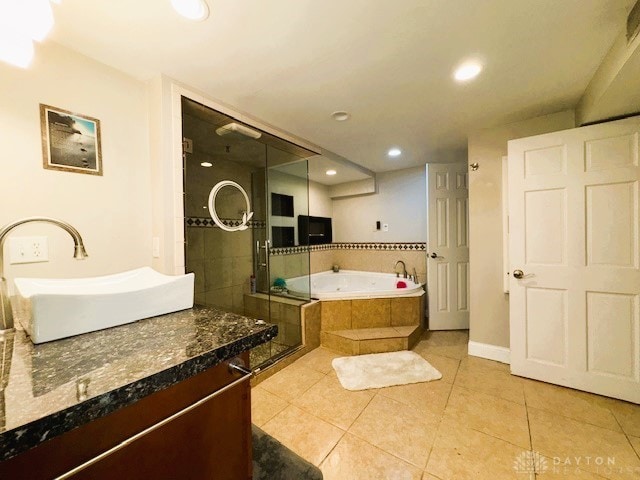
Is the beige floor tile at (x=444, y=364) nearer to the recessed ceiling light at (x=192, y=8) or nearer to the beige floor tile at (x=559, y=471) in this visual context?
the beige floor tile at (x=559, y=471)

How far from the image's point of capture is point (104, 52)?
1.42m

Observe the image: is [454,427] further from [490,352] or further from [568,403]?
[490,352]

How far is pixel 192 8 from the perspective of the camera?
1.16m

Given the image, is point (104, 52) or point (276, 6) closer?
point (276, 6)

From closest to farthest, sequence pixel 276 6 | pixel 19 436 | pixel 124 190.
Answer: pixel 19 436 < pixel 276 6 < pixel 124 190

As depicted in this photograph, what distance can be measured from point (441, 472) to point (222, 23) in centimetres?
248

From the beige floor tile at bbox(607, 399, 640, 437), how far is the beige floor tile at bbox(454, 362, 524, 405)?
19.1 inches

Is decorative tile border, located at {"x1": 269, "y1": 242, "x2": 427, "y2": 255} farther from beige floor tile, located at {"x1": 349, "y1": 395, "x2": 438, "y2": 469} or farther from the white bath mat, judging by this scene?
beige floor tile, located at {"x1": 349, "y1": 395, "x2": 438, "y2": 469}

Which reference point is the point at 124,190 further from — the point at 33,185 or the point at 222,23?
the point at 222,23

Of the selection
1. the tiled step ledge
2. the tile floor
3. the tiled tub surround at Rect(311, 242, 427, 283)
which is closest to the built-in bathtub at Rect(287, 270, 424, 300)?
the tiled tub surround at Rect(311, 242, 427, 283)

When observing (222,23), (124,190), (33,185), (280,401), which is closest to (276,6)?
(222,23)

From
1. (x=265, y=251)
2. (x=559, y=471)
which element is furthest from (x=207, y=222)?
(x=559, y=471)

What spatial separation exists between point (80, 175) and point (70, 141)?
18 centimetres

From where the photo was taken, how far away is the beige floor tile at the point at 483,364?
2.29 m
